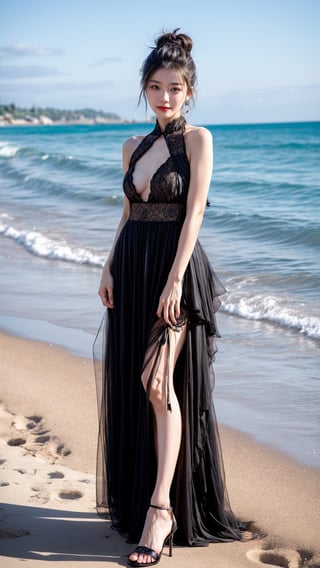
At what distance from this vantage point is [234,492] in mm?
4043

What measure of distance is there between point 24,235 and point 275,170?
489 inches

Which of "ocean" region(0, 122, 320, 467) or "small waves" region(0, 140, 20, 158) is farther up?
"small waves" region(0, 140, 20, 158)

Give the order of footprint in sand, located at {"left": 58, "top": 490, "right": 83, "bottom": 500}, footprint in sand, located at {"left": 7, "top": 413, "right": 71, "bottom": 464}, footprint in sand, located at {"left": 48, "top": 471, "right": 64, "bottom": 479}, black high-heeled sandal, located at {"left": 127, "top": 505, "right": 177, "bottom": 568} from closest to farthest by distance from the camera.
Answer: black high-heeled sandal, located at {"left": 127, "top": 505, "right": 177, "bottom": 568}, footprint in sand, located at {"left": 58, "top": 490, "right": 83, "bottom": 500}, footprint in sand, located at {"left": 48, "top": 471, "right": 64, "bottom": 479}, footprint in sand, located at {"left": 7, "top": 413, "right": 71, "bottom": 464}

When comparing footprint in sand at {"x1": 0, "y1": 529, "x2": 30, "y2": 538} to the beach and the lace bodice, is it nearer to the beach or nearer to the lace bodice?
the beach

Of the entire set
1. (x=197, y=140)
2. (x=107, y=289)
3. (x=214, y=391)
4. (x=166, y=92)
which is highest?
(x=166, y=92)

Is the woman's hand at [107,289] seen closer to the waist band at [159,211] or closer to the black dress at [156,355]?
the black dress at [156,355]

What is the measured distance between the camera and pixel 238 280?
8.93 meters

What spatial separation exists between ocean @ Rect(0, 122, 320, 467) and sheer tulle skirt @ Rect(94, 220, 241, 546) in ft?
3.29

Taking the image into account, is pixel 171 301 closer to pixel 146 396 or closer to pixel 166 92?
pixel 146 396

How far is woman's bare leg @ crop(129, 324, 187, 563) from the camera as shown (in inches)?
132

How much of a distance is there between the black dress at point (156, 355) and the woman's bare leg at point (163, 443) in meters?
0.06

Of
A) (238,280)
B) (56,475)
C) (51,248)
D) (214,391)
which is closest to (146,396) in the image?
(56,475)

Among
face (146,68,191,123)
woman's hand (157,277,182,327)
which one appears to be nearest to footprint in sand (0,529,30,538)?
woman's hand (157,277,182,327)

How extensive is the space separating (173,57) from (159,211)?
654 millimetres
